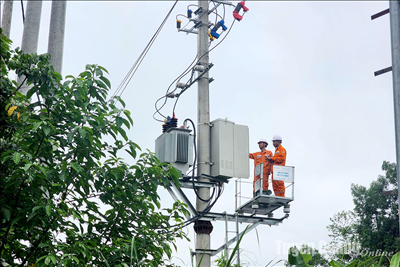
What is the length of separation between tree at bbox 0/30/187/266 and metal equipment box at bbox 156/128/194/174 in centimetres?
441

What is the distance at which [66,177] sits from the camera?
6.05m

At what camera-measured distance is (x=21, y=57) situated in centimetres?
654

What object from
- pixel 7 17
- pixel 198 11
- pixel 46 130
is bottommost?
pixel 46 130

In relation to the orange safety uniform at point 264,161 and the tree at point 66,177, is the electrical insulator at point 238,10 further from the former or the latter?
the tree at point 66,177

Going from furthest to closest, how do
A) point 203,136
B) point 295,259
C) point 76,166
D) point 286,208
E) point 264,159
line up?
point 264,159 → point 286,208 → point 203,136 → point 76,166 → point 295,259

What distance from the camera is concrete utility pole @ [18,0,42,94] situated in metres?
10.2

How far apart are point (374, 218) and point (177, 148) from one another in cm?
2071

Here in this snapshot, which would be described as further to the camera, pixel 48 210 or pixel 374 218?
pixel 374 218

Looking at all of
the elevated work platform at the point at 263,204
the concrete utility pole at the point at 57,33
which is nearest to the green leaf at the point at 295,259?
the concrete utility pole at the point at 57,33

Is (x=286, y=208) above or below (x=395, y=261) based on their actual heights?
above

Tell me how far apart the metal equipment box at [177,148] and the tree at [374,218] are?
1763 cm

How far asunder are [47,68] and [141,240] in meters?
2.43

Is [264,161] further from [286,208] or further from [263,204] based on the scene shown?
[286,208]

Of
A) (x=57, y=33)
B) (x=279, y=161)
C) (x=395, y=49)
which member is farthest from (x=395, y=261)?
(x=279, y=161)
